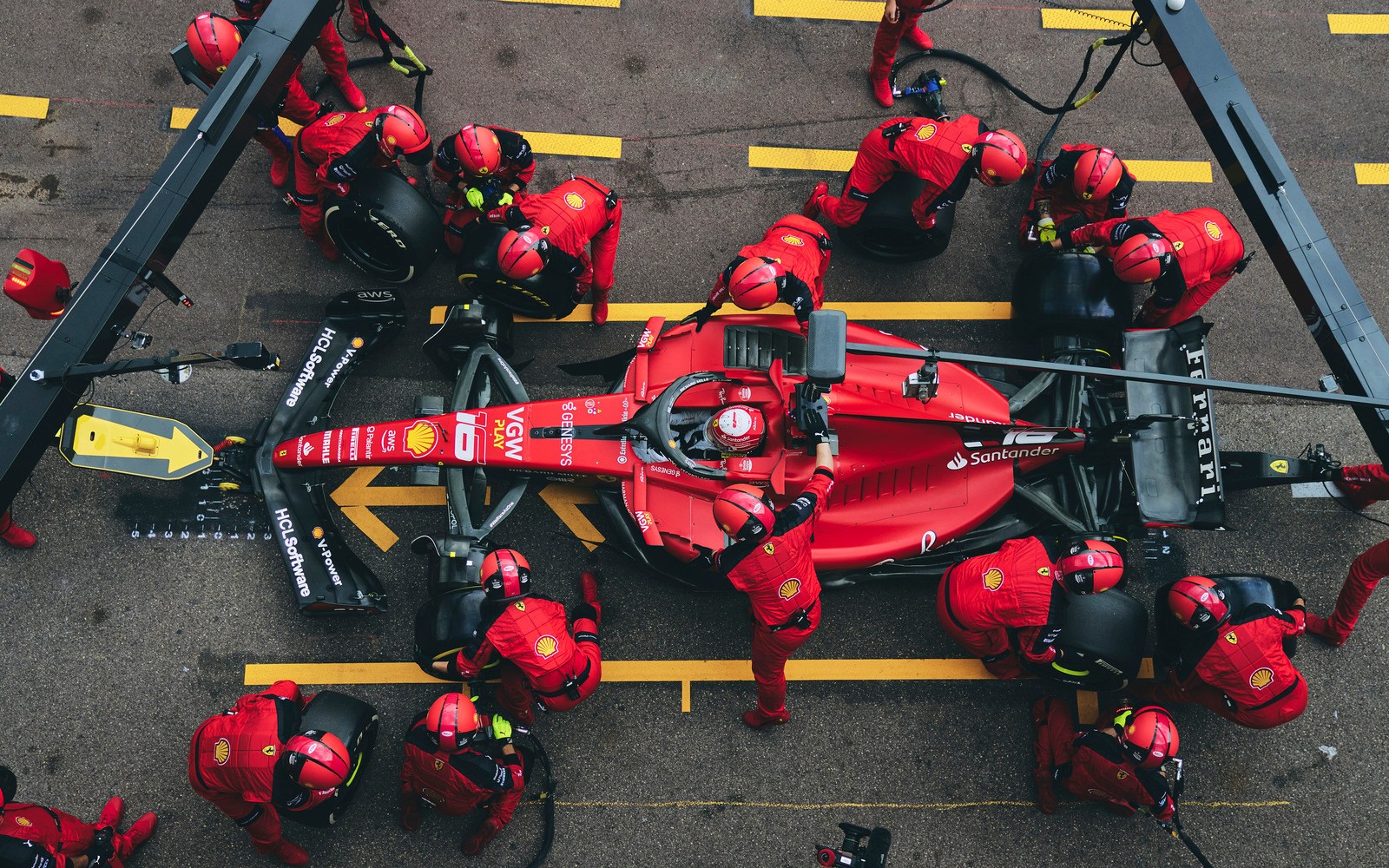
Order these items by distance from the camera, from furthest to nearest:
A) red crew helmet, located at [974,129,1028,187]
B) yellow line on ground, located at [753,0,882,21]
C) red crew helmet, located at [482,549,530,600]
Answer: yellow line on ground, located at [753,0,882,21] < red crew helmet, located at [974,129,1028,187] < red crew helmet, located at [482,549,530,600]

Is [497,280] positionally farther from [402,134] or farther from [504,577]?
[504,577]

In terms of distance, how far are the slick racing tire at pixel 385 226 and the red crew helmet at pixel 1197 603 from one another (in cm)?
608

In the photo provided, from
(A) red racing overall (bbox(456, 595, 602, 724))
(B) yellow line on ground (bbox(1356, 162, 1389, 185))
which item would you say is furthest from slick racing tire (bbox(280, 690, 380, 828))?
(B) yellow line on ground (bbox(1356, 162, 1389, 185))

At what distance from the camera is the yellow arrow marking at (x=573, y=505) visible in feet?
22.6

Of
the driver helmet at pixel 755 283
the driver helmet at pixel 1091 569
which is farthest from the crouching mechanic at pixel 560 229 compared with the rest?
the driver helmet at pixel 1091 569

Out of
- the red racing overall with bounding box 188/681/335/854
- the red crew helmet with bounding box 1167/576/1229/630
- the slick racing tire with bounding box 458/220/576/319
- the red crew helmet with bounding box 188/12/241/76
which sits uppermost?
the red crew helmet with bounding box 188/12/241/76

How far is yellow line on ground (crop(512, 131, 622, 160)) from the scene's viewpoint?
25.3 ft

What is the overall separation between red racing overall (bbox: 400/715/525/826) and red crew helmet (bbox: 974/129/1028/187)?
5.40 metres

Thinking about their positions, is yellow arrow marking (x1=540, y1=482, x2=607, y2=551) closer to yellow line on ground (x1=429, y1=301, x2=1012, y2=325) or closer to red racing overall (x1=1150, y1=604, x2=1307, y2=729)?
yellow line on ground (x1=429, y1=301, x2=1012, y2=325)

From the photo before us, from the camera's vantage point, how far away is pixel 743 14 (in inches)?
318

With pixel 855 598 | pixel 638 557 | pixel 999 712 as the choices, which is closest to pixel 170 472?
pixel 638 557

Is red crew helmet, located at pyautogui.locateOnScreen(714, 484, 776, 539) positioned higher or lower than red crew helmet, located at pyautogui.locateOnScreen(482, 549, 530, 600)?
higher

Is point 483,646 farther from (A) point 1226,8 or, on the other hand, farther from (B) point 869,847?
(A) point 1226,8

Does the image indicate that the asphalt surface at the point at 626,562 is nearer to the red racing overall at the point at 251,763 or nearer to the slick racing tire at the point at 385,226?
the slick racing tire at the point at 385,226
